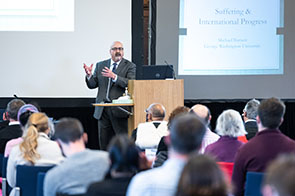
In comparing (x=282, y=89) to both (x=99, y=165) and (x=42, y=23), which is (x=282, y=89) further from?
(x=99, y=165)

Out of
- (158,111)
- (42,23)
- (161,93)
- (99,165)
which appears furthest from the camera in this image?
(42,23)

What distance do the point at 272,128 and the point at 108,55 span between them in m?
4.20

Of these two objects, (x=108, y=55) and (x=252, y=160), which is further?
(x=108, y=55)

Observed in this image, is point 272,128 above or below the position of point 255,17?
below

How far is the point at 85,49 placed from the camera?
7.01 metres

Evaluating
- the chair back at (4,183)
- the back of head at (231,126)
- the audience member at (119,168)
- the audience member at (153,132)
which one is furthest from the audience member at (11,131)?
the audience member at (119,168)

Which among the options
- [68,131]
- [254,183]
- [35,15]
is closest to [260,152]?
[254,183]

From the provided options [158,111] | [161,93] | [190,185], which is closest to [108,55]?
[161,93]

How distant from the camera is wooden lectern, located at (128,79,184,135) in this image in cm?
572

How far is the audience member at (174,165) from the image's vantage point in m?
2.06

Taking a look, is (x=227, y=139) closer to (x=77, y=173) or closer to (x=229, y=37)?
(x=77, y=173)

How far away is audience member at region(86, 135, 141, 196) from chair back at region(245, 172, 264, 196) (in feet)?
2.35

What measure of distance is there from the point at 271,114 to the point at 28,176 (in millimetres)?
1460

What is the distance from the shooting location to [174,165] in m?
2.10
